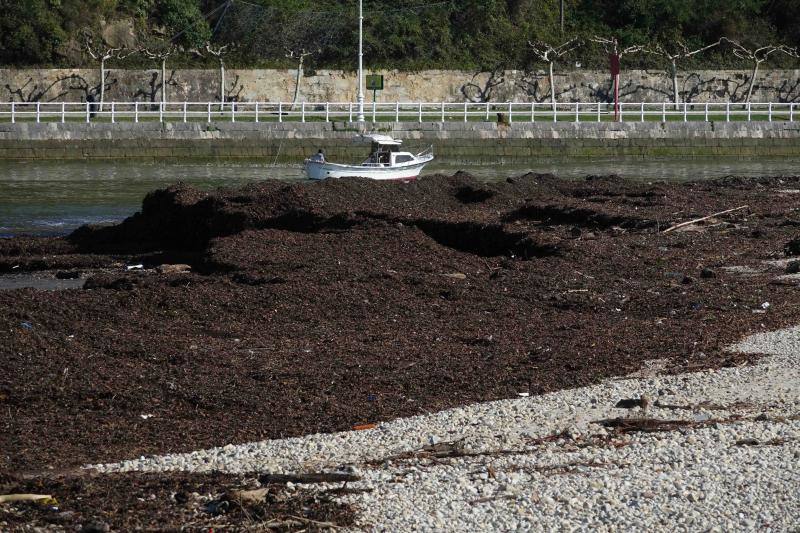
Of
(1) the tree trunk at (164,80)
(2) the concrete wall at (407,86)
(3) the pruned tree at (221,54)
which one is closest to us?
(1) the tree trunk at (164,80)

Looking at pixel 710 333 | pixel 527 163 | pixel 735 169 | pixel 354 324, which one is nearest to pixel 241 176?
pixel 527 163

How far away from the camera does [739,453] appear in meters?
8.72

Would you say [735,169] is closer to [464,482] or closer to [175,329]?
[175,329]

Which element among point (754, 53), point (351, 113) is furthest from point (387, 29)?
point (754, 53)

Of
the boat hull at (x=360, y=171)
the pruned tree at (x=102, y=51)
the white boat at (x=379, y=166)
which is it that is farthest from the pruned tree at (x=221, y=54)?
the white boat at (x=379, y=166)

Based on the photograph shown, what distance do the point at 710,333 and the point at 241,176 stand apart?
2892 centimetres

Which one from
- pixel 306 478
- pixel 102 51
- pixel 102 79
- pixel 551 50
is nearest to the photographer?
pixel 306 478

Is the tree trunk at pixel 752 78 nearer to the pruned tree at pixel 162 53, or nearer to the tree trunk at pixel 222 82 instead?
the tree trunk at pixel 222 82

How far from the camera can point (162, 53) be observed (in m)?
59.1

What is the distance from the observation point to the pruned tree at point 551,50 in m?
59.8

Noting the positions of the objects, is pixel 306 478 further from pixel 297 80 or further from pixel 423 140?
pixel 297 80

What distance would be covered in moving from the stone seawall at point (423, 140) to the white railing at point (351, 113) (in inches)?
34.6

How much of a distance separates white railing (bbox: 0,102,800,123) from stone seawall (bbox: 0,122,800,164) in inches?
34.6

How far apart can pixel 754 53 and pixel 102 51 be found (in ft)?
108
